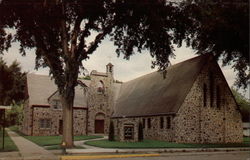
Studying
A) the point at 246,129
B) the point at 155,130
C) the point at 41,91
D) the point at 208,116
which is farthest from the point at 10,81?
the point at 246,129

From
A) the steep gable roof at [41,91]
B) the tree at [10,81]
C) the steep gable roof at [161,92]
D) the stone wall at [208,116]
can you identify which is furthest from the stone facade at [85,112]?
the stone wall at [208,116]

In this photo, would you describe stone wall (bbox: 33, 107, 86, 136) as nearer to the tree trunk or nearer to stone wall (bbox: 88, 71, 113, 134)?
stone wall (bbox: 88, 71, 113, 134)

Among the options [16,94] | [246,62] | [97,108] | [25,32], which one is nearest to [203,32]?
[246,62]

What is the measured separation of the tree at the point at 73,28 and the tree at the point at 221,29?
1.85 meters

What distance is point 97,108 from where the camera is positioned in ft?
147

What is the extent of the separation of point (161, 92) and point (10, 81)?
33.7m

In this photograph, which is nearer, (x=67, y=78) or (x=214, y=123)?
(x=67, y=78)

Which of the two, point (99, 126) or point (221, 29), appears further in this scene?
point (99, 126)

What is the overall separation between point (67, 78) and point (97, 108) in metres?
23.8

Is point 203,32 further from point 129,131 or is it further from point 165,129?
point 129,131

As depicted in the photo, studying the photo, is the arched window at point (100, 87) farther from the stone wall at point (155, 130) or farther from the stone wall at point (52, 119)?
the stone wall at point (155, 130)

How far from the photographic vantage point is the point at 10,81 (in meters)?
55.4

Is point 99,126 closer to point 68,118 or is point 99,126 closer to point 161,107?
point 161,107

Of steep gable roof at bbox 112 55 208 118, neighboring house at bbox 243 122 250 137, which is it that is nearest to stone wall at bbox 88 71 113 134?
steep gable roof at bbox 112 55 208 118
